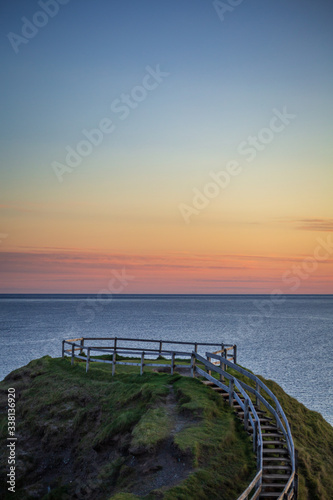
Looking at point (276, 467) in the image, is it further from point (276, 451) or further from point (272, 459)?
point (276, 451)

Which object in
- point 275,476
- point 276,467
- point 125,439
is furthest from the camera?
point 125,439

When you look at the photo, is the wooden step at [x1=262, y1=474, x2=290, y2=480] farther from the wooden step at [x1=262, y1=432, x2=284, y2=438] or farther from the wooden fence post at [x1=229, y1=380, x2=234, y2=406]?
the wooden fence post at [x1=229, y1=380, x2=234, y2=406]

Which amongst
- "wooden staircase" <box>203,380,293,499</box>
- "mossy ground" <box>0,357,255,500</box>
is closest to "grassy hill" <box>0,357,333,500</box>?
"mossy ground" <box>0,357,255,500</box>

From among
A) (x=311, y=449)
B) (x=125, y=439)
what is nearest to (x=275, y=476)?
(x=125, y=439)

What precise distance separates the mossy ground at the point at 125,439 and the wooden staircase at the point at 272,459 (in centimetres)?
61

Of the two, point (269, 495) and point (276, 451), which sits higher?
point (276, 451)

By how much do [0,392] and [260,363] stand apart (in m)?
52.1

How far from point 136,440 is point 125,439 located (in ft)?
4.06

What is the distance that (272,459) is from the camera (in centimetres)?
1642

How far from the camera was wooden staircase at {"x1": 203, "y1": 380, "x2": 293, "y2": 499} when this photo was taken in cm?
1503

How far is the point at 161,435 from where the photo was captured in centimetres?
1742

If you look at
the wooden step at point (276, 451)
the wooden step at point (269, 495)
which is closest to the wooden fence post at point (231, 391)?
the wooden step at point (276, 451)

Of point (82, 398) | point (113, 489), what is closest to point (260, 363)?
point (82, 398)

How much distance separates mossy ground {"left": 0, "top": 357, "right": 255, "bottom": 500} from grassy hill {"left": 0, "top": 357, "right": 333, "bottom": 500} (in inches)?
1.6
